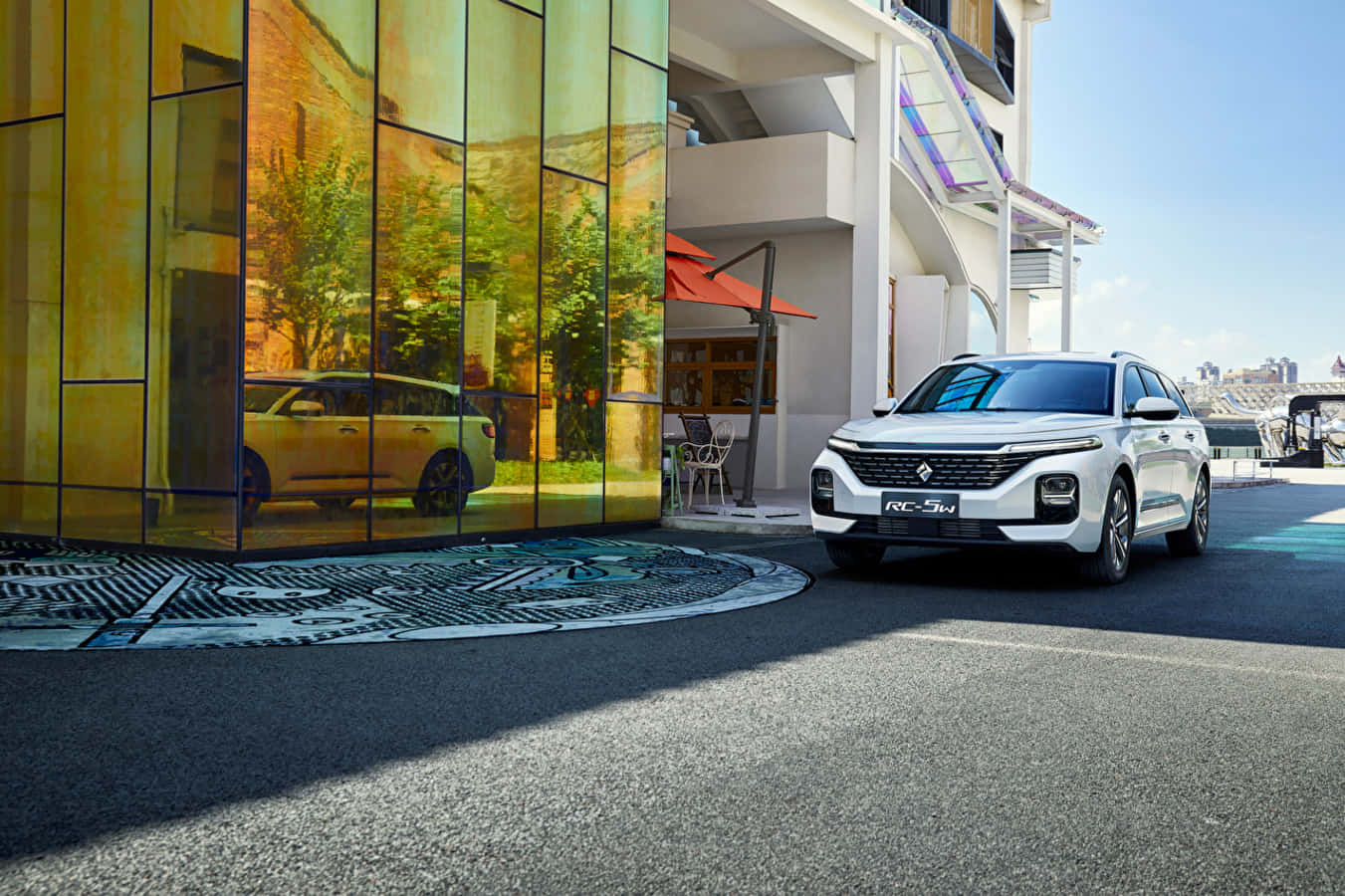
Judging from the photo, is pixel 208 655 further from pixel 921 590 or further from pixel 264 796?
pixel 921 590

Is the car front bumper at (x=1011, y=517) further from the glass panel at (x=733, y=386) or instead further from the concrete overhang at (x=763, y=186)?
the glass panel at (x=733, y=386)

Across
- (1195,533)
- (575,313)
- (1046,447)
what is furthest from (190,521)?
(1195,533)

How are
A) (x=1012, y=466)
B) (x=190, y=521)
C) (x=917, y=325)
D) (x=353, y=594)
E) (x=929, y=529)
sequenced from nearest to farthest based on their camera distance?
1. (x=353, y=594)
2. (x=1012, y=466)
3. (x=929, y=529)
4. (x=190, y=521)
5. (x=917, y=325)

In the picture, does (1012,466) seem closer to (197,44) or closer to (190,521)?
(190,521)

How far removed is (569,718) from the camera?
4.95m

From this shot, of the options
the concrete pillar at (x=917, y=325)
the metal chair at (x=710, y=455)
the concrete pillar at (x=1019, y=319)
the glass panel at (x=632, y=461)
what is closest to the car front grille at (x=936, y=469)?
the glass panel at (x=632, y=461)

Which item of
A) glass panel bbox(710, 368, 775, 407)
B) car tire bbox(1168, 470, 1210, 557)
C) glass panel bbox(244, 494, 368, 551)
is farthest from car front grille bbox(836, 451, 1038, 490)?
glass panel bbox(710, 368, 775, 407)

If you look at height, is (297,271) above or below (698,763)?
above

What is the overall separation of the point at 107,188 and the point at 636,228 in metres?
5.39

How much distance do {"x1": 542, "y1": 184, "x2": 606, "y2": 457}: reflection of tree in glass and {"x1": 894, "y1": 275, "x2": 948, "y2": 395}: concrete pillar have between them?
11415 mm

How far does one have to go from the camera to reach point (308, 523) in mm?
10398

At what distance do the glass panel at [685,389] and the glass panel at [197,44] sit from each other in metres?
11.9

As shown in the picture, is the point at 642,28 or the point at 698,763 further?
the point at 642,28

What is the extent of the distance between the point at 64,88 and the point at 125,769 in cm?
899
